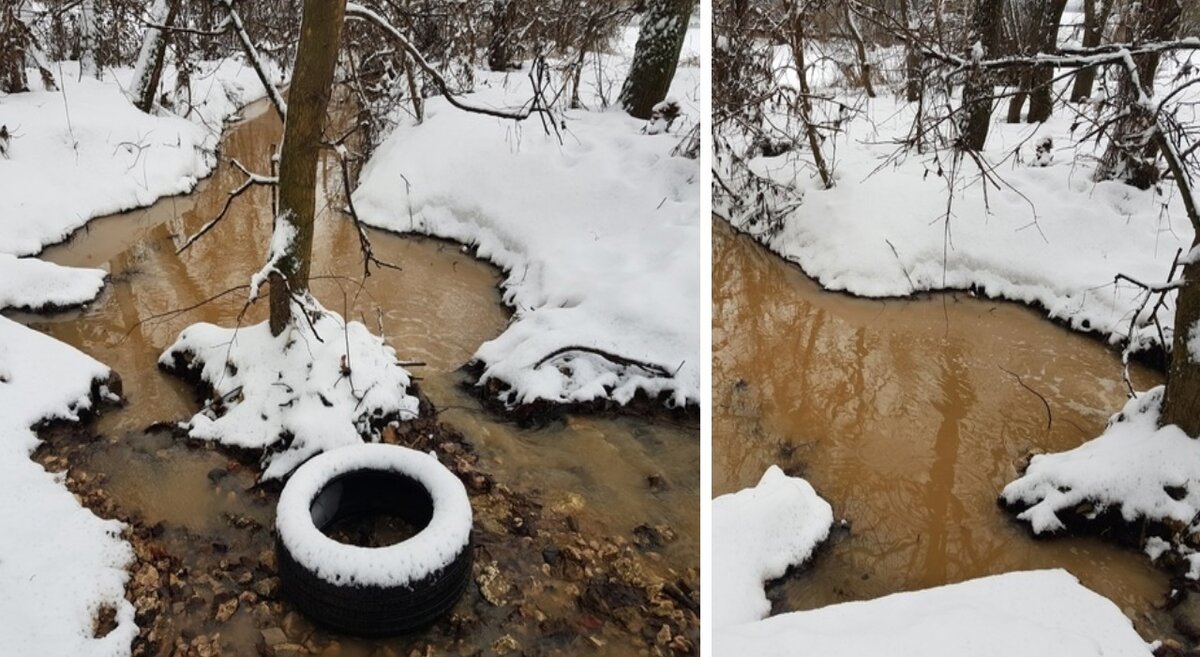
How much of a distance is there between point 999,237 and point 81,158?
23.5 feet

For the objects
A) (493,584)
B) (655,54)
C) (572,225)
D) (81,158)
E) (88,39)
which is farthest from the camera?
(88,39)

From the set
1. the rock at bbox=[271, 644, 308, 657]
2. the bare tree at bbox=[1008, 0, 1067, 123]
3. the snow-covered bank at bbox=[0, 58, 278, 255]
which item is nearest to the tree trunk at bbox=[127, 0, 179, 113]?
the snow-covered bank at bbox=[0, 58, 278, 255]

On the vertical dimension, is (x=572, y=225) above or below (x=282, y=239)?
below

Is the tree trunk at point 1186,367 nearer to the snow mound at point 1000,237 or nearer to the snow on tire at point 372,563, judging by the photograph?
the snow mound at point 1000,237

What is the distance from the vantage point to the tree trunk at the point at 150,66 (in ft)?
25.2

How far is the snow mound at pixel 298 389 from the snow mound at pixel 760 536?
5.05 ft

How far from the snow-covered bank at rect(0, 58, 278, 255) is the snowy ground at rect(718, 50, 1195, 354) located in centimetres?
478

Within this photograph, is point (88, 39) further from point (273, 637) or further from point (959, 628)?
point (959, 628)

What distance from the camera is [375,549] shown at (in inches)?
102

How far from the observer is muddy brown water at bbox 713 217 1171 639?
3406mm

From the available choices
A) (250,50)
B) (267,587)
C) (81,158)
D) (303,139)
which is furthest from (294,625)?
(81,158)

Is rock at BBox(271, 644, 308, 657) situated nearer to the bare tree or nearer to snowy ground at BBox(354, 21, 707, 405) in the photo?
snowy ground at BBox(354, 21, 707, 405)

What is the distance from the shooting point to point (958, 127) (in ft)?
12.1

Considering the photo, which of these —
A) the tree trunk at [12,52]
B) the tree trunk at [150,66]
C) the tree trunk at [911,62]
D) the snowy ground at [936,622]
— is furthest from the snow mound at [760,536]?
the tree trunk at [150,66]
